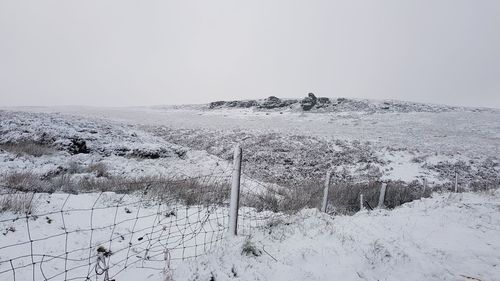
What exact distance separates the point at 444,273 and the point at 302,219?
8.36ft

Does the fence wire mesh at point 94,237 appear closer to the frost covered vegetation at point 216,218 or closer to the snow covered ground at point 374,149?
the frost covered vegetation at point 216,218

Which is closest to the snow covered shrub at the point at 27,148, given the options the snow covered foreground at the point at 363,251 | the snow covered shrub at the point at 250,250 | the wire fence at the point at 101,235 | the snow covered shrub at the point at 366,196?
the wire fence at the point at 101,235

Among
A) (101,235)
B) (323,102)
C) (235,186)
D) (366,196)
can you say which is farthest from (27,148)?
(323,102)

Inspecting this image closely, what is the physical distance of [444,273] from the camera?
4.35 m

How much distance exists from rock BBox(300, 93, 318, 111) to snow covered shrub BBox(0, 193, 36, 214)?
4859 centimetres

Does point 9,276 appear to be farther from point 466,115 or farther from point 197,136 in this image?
point 466,115

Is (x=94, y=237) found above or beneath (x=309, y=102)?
beneath

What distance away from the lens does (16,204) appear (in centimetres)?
572

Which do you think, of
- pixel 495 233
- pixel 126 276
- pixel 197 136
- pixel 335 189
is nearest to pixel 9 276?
pixel 126 276

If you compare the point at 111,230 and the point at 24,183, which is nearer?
the point at 111,230

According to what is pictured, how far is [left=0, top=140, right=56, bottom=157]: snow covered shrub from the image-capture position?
12531mm

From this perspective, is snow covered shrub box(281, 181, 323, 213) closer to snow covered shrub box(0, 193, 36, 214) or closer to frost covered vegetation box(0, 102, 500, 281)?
frost covered vegetation box(0, 102, 500, 281)

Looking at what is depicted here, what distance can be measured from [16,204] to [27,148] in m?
9.02

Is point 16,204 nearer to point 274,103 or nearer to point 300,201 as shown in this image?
point 300,201
